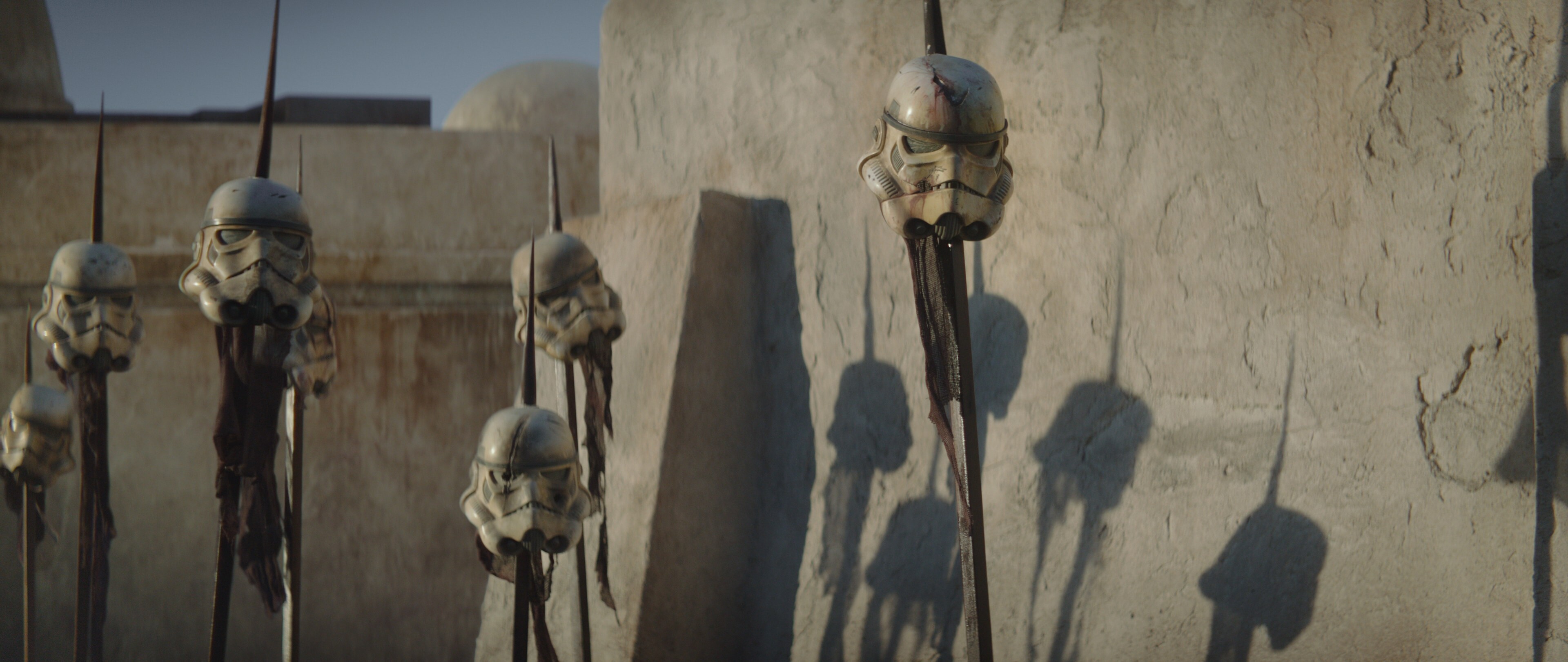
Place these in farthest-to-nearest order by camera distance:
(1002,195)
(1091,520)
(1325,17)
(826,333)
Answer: (826,333), (1091,520), (1325,17), (1002,195)

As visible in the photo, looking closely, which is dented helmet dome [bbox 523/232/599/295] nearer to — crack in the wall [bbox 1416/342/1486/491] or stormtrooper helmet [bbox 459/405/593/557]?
stormtrooper helmet [bbox 459/405/593/557]

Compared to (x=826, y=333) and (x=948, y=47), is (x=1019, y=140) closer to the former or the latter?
(x=948, y=47)

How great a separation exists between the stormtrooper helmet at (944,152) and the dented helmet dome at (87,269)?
8.53 feet

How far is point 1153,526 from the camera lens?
3.19 meters

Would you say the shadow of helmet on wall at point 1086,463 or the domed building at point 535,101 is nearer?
the shadow of helmet on wall at point 1086,463

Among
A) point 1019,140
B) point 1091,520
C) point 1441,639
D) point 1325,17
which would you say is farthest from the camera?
point 1019,140

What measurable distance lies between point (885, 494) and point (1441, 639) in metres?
1.68

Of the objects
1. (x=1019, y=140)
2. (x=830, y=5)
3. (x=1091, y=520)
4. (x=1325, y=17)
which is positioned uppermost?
(x=830, y=5)

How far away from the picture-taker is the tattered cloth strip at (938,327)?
8.54ft

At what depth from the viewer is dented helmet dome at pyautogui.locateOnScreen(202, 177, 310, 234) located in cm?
254

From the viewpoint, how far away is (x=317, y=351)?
3.24 meters

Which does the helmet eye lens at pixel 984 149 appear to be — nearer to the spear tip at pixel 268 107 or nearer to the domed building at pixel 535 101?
the spear tip at pixel 268 107

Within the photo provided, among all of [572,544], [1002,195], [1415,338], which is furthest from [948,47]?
[572,544]

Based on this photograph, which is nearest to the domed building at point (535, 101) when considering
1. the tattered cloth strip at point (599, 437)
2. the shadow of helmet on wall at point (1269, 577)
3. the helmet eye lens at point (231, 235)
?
the tattered cloth strip at point (599, 437)
